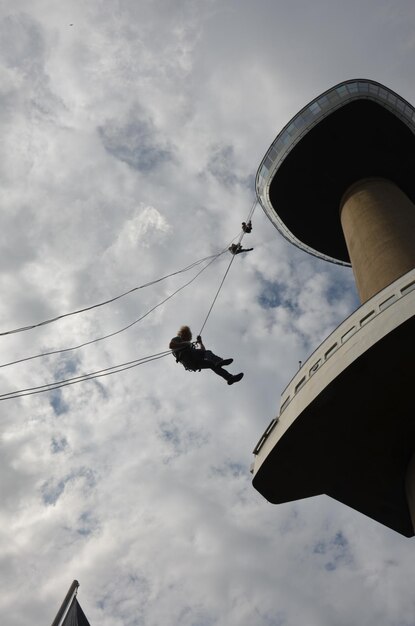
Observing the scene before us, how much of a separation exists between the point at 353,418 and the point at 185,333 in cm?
544

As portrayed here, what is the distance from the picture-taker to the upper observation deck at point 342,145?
25.8 m

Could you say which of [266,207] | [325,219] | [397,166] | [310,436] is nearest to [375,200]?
[397,166]

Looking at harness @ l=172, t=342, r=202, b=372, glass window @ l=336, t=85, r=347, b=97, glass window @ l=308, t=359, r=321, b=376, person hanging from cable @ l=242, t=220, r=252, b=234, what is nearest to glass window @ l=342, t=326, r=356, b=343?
glass window @ l=308, t=359, r=321, b=376

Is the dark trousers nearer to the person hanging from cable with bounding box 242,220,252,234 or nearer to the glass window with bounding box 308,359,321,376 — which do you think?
the glass window with bounding box 308,359,321,376

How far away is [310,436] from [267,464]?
1494mm

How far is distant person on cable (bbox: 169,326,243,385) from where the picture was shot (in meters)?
14.9

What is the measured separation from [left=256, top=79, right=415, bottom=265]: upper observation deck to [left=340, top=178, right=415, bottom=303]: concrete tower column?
4.74ft

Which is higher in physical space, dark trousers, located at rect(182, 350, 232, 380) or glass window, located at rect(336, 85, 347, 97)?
glass window, located at rect(336, 85, 347, 97)

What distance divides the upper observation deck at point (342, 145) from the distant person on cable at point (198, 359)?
48.3ft

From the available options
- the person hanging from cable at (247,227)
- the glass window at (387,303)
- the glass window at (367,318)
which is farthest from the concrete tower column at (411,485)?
the person hanging from cable at (247,227)

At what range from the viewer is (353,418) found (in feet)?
42.8

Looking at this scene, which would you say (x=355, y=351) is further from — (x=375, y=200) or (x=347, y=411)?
(x=375, y=200)

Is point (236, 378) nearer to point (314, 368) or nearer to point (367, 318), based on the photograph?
point (314, 368)

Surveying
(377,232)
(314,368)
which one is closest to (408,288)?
(314,368)
